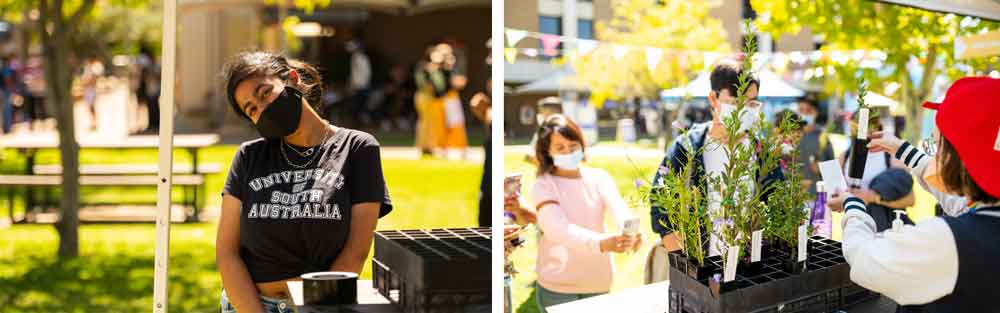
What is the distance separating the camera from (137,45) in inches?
1377

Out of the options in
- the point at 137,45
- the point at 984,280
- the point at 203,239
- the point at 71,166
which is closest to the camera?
the point at 984,280

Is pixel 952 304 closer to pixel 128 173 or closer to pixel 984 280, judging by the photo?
pixel 984 280

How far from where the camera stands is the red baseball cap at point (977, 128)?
1808 millimetres

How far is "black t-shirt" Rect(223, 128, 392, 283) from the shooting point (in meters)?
2.54

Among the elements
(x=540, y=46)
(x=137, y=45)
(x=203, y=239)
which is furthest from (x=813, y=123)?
(x=137, y=45)

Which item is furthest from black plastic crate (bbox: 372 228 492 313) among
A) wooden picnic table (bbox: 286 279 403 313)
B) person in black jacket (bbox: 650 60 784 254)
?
person in black jacket (bbox: 650 60 784 254)

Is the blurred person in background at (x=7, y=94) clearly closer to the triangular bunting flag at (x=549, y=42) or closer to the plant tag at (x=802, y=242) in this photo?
the triangular bunting flag at (x=549, y=42)

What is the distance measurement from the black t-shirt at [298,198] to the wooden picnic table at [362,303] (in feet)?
0.47

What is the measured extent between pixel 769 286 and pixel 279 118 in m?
1.24

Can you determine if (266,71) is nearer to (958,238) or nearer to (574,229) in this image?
(574,229)

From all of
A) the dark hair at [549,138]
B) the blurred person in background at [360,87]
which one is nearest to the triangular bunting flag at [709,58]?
the dark hair at [549,138]

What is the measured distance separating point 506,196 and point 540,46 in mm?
5830

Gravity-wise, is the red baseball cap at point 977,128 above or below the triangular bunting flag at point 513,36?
below

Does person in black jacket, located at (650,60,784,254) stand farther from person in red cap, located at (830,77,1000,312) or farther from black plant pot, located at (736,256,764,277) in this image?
person in red cap, located at (830,77,1000,312)
